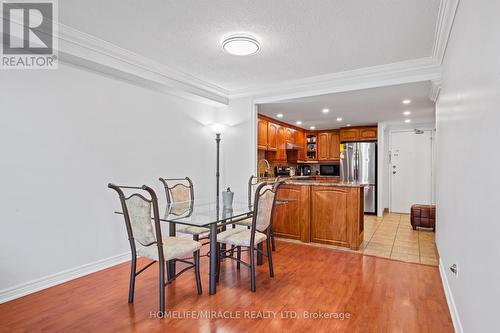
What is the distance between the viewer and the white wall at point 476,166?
1.16 metres

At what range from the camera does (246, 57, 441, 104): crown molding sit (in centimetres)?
325

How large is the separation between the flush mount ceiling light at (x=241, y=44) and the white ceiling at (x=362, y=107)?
63.4 inches

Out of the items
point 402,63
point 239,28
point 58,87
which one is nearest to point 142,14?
point 239,28

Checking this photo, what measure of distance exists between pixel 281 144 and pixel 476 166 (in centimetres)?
Result: 486

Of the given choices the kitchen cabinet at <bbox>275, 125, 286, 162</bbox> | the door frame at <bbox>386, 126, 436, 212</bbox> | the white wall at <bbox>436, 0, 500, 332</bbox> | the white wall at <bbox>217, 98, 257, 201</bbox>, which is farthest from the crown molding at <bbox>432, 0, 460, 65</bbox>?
the door frame at <bbox>386, 126, 436, 212</bbox>

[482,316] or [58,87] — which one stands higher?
[58,87]

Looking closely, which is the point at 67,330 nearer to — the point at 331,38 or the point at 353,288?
the point at 353,288

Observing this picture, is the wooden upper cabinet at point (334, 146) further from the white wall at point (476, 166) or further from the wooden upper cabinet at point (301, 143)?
the white wall at point (476, 166)

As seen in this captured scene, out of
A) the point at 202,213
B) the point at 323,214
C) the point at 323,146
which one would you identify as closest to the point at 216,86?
the point at 202,213

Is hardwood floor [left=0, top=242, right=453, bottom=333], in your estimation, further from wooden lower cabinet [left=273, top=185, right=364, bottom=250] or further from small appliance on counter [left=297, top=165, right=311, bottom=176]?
small appliance on counter [left=297, top=165, right=311, bottom=176]

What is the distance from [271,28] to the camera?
Result: 253cm

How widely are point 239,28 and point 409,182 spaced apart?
5.99 meters

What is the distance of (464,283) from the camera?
1731 millimetres

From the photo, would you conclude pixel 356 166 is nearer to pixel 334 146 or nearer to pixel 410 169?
pixel 334 146
